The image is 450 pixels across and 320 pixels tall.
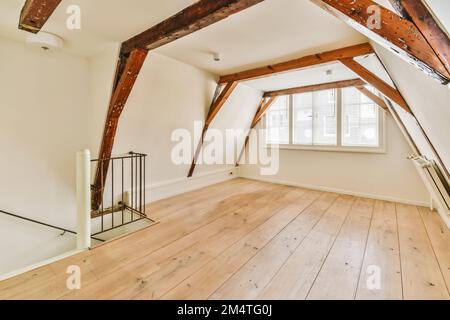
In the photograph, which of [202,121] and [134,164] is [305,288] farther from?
[202,121]

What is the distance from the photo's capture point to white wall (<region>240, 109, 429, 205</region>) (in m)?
3.31

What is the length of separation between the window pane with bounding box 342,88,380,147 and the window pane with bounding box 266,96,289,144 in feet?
3.79

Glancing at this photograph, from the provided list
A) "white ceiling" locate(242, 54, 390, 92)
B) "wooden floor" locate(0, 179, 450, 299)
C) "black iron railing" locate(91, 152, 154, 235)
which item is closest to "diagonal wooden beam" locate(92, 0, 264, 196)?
"black iron railing" locate(91, 152, 154, 235)

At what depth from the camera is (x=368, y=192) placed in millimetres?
3660

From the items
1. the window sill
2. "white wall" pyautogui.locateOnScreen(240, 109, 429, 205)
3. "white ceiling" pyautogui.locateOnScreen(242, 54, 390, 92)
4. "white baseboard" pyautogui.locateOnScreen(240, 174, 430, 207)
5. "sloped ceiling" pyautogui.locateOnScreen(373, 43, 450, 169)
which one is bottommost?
"white baseboard" pyautogui.locateOnScreen(240, 174, 430, 207)

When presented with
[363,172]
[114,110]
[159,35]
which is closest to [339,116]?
[363,172]

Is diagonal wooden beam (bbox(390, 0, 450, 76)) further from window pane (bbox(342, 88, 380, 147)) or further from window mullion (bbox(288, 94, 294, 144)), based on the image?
window mullion (bbox(288, 94, 294, 144))

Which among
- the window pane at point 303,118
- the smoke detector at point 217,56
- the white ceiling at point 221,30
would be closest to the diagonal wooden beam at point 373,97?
the window pane at point 303,118

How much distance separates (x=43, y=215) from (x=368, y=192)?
5.01 metres

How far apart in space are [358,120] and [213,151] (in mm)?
2810

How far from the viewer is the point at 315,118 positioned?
14.1 ft

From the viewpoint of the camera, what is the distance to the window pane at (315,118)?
13.5ft

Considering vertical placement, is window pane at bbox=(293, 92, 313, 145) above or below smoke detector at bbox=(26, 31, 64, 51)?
below

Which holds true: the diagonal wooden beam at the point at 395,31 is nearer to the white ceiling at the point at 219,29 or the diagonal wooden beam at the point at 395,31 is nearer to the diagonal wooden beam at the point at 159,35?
the diagonal wooden beam at the point at 159,35
